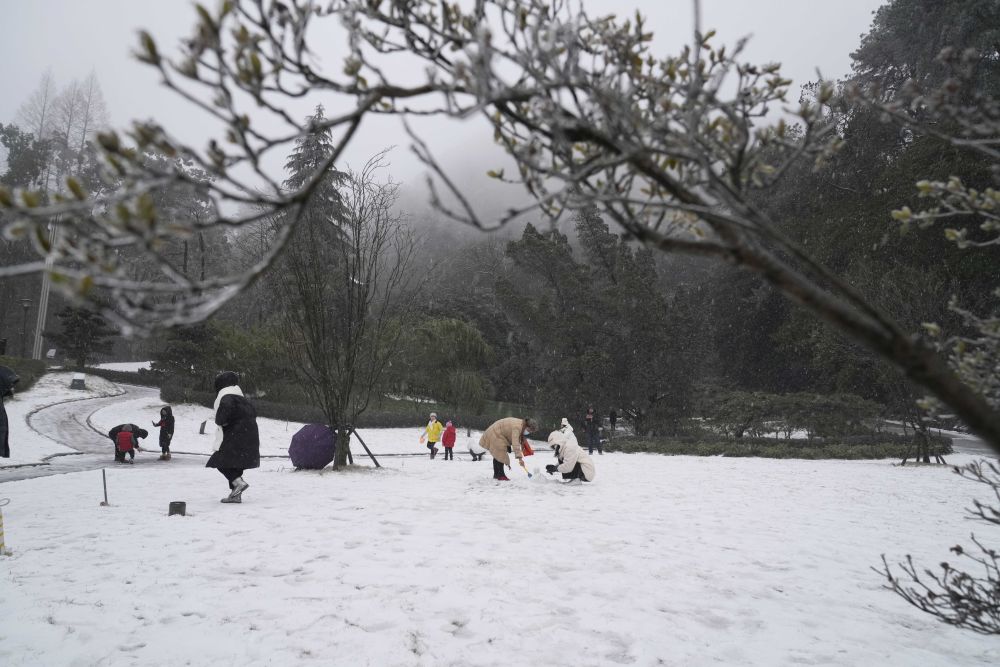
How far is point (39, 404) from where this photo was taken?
21.1m

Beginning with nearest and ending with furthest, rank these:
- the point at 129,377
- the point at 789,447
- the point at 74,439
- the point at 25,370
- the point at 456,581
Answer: the point at 456,581 → the point at 74,439 → the point at 789,447 → the point at 25,370 → the point at 129,377

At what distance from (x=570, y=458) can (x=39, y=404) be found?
850 inches

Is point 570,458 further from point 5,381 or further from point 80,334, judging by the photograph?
point 80,334

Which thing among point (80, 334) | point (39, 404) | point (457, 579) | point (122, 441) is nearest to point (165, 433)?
point (122, 441)

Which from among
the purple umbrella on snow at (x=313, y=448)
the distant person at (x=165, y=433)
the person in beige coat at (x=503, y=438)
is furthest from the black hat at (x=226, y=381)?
the distant person at (x=165, y=433)

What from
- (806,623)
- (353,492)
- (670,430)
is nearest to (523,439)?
(353,492)

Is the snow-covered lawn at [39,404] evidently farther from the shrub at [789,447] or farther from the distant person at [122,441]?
the shrub at [789,447]

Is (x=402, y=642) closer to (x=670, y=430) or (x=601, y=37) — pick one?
(x=601, y=37)

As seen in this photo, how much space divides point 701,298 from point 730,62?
1397 inches

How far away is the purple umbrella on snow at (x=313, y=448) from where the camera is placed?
37.5 feet

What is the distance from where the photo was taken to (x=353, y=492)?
28.7 ft

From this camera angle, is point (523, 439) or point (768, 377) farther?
point (768, 377)

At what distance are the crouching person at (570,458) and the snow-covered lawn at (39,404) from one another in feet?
38.2

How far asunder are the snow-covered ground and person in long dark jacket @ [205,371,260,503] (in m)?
0.46
